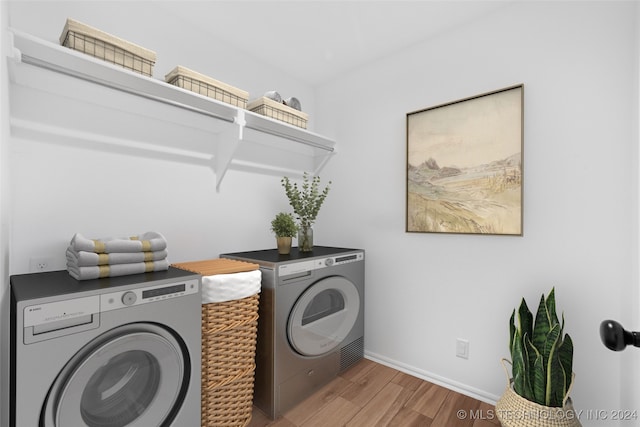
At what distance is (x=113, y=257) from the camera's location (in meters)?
1.24

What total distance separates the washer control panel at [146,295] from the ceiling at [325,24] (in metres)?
1.64

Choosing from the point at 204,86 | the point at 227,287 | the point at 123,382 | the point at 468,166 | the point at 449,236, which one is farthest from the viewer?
the point at 449,236

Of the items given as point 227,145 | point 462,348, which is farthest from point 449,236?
point 227,145

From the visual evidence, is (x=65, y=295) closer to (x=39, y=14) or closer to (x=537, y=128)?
(x=39, y=14)

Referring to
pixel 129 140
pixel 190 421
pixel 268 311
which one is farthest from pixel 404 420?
pixel 129 140

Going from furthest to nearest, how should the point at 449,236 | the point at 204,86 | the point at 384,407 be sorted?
1. the point at 449,236
2. the point at 384,407
3. the point at 204,86

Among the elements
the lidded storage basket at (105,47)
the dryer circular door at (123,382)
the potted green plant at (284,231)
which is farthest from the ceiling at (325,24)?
the dryer circular door at (123,382)

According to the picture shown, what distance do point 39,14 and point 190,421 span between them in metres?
2.01

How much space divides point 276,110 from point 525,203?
1.63m

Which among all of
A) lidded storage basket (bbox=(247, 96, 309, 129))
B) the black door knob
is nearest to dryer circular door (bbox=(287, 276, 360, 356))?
lidded storage basket (bbox=(247, 96, 309, 129))

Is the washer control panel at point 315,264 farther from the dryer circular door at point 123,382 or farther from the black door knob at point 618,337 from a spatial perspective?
the black door knob at point 618,337

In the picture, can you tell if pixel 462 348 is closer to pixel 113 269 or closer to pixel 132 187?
pixel 113 269

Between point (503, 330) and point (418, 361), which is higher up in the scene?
point (503, 330)

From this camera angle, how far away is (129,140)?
1.65 metres
